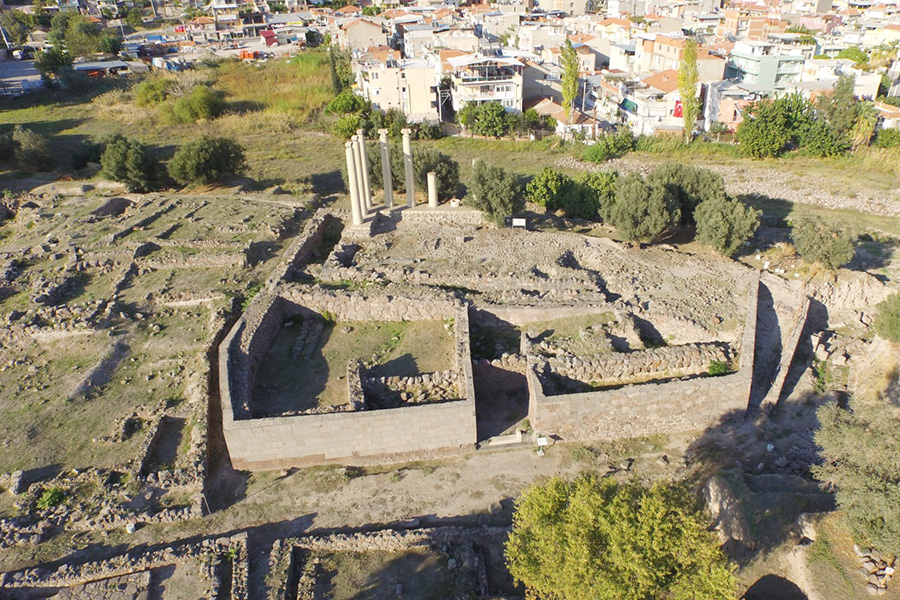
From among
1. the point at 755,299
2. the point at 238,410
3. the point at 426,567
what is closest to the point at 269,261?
the point at 238,410

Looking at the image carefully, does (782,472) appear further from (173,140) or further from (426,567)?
(173,140)

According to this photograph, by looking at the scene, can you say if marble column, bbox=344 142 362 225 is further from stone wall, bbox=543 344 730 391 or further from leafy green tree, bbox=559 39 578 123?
leafy green tree, bbox=559 39 578 123

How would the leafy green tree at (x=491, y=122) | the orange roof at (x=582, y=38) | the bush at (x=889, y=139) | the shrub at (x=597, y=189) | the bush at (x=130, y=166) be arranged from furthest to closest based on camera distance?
the orange roof at (x=582, y=38)
the leafy green tree at (x=491, y=122)
the bush at (x=889, y=139)
the bush at (x=130, y=166)
the shrub at (x=597, y=189)

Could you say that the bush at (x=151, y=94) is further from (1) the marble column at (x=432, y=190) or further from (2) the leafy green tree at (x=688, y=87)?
(2) the leafy green tree at (x=688, y=87)

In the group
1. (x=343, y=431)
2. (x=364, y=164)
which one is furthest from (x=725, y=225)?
(x=343, y=431)

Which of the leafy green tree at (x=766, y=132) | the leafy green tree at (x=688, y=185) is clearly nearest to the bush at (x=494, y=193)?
the leafy green tree at (x=688, y=185)

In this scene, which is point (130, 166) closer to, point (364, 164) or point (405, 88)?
point (364, 164)

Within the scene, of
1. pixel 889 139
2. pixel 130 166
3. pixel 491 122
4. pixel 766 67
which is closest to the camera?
pixel 130 166
